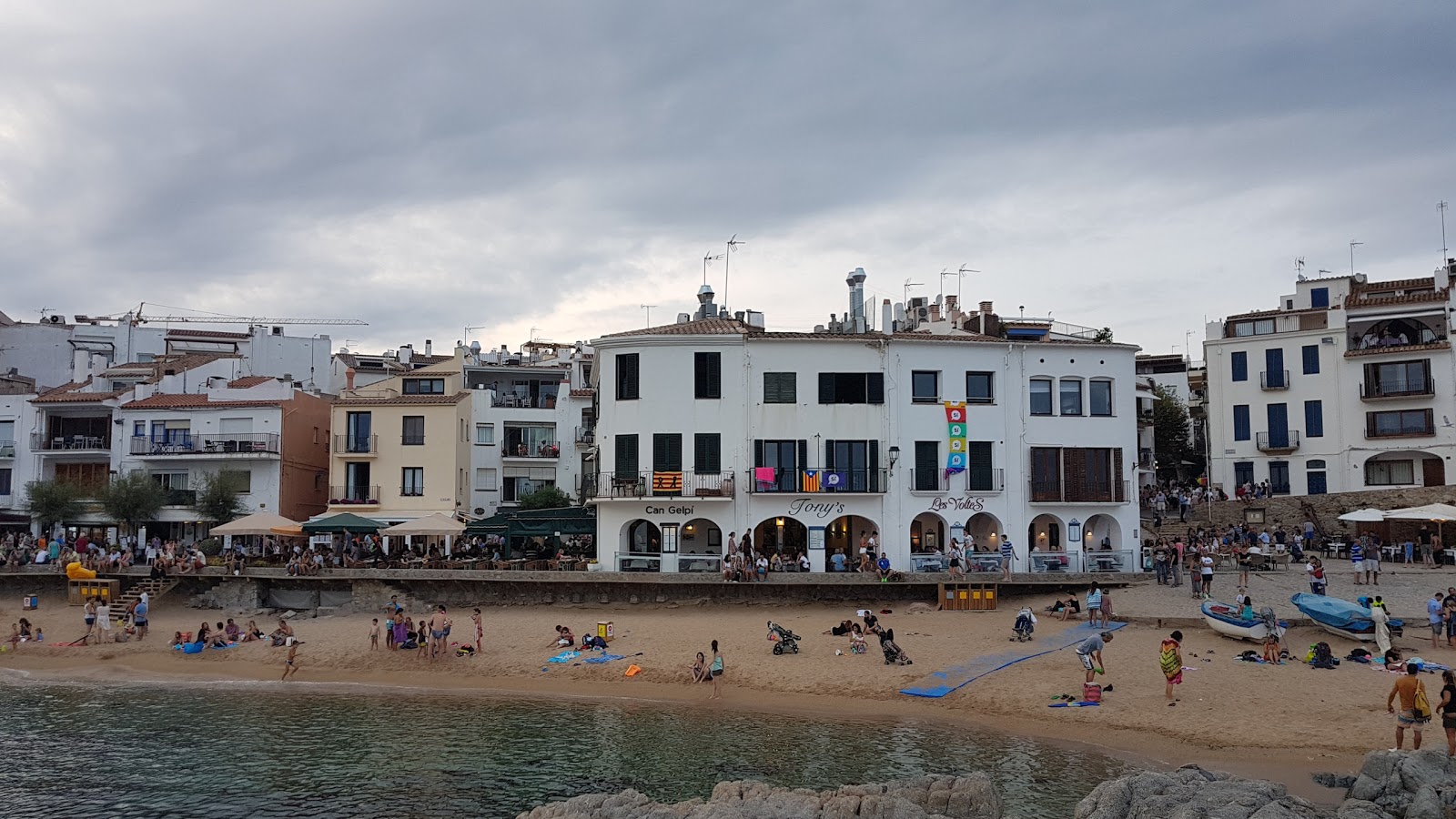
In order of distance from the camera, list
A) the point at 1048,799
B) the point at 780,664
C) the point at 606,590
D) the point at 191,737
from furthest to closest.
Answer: the point at 606,590
the point at 780,664
the point at 191,737
the point at 1048,799

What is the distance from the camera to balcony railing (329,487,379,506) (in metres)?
53.3

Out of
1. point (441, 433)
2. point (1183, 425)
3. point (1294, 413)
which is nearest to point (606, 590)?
point (441, 433)

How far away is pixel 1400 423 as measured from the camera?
5212 cm

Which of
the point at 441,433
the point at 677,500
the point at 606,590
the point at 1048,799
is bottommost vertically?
the point at 1048,799

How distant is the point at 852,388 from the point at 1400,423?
2850 cm

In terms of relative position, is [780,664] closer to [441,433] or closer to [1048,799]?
[1048,799]

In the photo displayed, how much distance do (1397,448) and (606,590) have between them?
37467mm

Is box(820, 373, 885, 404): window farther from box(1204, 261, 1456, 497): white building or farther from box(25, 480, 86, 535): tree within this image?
box(25, 480, 86, 535): tree

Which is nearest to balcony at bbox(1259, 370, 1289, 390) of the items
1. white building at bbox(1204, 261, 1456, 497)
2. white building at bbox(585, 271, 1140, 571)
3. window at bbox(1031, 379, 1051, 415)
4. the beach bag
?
white building at bbox(1204, 261, 1456, 497)

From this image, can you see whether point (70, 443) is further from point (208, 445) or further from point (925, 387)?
point (925, 387)

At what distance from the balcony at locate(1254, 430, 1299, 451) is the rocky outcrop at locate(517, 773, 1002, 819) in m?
41.4

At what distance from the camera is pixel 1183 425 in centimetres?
7156

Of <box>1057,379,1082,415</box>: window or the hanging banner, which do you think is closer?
the hanging banner

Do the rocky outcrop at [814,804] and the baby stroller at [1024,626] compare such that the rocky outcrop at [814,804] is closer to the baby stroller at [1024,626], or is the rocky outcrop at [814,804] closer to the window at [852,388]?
the baby stroller at [1024,626]
